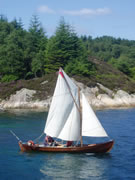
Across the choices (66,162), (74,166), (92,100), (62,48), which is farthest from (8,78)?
→ (74,166)

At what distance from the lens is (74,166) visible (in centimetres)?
2600

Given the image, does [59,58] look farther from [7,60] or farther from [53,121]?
[53,121]

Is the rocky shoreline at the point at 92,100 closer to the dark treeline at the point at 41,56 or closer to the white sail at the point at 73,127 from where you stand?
the dark treeline at the point at 41,56

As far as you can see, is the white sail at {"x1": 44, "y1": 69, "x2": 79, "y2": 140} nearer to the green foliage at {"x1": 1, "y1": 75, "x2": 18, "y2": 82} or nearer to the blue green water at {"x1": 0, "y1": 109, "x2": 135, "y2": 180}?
the blue green water at {"x1": 0, "y1": 109, "x2": 135, "y2": 180}

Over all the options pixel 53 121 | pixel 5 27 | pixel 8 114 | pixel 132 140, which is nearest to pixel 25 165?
pixel 53 121

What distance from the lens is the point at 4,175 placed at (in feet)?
77.9

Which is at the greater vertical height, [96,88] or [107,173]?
[96,88]

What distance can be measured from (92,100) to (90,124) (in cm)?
3769

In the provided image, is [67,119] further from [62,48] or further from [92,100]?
[62,48]

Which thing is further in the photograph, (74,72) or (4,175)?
(74,72)

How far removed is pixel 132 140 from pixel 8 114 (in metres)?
28.1

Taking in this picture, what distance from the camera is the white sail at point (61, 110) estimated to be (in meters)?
30.0

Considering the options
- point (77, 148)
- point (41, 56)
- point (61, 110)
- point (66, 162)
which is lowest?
point (66, 162)

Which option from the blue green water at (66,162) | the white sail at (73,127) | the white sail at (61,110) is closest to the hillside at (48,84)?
the blue green water at (66,162)
